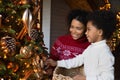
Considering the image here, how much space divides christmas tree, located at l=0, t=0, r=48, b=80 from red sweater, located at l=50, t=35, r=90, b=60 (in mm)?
108

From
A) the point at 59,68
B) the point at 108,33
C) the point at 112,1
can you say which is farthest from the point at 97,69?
the point at 112,1

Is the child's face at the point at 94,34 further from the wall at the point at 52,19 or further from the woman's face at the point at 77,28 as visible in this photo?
the wall at the point at 52,19

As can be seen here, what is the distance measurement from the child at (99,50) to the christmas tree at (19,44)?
462 mm

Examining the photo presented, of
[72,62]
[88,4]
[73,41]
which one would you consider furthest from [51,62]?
[88,4]

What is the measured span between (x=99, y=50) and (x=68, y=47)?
22.4 inches

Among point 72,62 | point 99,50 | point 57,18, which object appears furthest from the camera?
point 57,18

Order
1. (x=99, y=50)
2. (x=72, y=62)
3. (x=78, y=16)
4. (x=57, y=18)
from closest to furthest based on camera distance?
(x=99, y=50), (x=72, y=62), (x=78, y=16), (x=57, y=18)

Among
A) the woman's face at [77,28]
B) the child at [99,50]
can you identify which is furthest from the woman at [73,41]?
the child at [99,50]

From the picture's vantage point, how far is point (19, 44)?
280 centimetres

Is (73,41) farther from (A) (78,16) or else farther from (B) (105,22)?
(B) (105,22)

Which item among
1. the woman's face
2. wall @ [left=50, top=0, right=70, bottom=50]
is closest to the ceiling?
wall @ [left=50, top=0, right=70, bottom=50]

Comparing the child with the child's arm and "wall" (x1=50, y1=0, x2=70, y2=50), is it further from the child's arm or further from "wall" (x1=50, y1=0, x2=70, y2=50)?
"wall" (x1=50, y1=0, x2=70, y2=50)

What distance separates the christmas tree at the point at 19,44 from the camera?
2611mm

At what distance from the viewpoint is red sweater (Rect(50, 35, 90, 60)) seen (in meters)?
2.81
